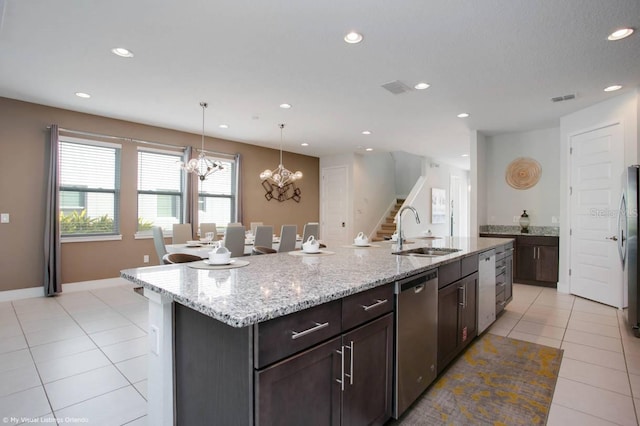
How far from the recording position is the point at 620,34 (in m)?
2.65

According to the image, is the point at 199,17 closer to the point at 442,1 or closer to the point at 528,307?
the point at 442,1

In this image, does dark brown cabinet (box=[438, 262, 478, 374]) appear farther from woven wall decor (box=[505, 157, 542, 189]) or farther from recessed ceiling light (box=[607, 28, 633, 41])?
woven wall decor (box=[505, 157, 542, 189])

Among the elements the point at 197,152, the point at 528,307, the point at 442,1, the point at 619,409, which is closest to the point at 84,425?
the point at 619,409

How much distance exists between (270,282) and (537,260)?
550 cm

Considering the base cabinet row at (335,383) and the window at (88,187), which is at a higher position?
the window at (88,187)

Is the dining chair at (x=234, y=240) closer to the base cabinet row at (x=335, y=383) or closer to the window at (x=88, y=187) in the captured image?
the window at (x=88, y=187)

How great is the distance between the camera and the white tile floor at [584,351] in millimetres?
1962

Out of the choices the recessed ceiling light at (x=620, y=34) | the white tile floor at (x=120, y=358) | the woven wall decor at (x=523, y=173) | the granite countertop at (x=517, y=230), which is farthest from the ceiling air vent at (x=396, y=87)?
the granite countertop at (x=517, y=230)

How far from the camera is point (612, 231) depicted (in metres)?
4.20

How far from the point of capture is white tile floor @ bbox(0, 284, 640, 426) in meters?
1.98

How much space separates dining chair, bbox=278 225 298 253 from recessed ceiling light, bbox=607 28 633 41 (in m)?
3.92

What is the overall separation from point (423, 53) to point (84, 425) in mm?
3780

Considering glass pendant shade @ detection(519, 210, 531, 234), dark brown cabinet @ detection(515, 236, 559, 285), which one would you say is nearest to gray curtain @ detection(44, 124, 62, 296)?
dark brown cabinet @ detection(515, 236, 559, 285)

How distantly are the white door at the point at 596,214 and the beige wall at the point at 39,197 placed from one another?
650 centimetres
